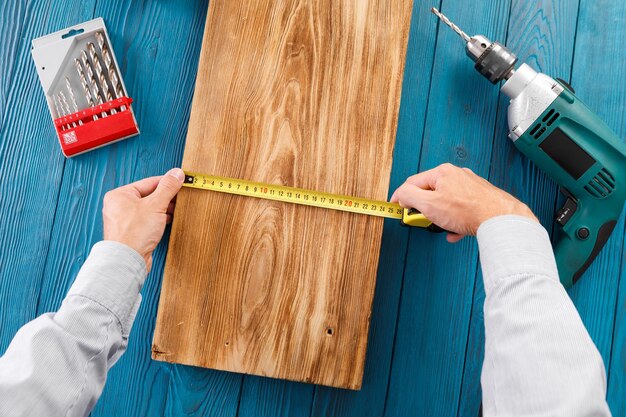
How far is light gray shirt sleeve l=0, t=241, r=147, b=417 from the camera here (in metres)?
0.93

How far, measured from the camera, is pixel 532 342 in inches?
37.4

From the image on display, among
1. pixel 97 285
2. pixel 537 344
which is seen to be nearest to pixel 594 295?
pixel 537 344

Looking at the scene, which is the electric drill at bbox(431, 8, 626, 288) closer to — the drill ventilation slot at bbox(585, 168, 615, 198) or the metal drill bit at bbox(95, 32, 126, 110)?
the drill ventilation slot at bbox(585, 168, 615, 198)

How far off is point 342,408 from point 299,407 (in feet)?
0.44

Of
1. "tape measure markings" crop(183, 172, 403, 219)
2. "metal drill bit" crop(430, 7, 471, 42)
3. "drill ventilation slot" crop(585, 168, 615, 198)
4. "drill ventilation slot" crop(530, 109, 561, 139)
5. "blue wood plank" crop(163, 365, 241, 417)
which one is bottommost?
"blue wood plank" crop(163, 365, 241, 417)

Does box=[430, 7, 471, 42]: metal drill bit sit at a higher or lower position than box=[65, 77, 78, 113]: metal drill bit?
higher

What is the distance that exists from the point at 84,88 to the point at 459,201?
1.19m

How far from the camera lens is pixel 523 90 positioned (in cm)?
147

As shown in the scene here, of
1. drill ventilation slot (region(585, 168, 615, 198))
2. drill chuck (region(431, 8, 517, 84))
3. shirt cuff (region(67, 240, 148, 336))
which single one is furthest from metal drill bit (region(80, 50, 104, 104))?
drill ventilation slot (region(585, 168, 615, 198))

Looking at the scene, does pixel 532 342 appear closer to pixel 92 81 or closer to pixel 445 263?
pixel 445 263

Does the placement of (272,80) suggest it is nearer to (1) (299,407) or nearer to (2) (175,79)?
(2) (175,79)

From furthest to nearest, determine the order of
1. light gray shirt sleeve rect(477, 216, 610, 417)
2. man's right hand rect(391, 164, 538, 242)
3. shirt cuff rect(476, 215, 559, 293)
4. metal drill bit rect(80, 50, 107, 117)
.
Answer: metal drill bit rect(80, 50, 107, 117) → man's right hand rect(391, 164, 538, 242) → shirt cuff rect(476, 215, 559, 293) → light gray shirt sleeve rect(477, 216, 610, 417)

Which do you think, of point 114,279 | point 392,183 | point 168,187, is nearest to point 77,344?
point 114,279

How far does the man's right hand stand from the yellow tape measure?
80 millimetres
